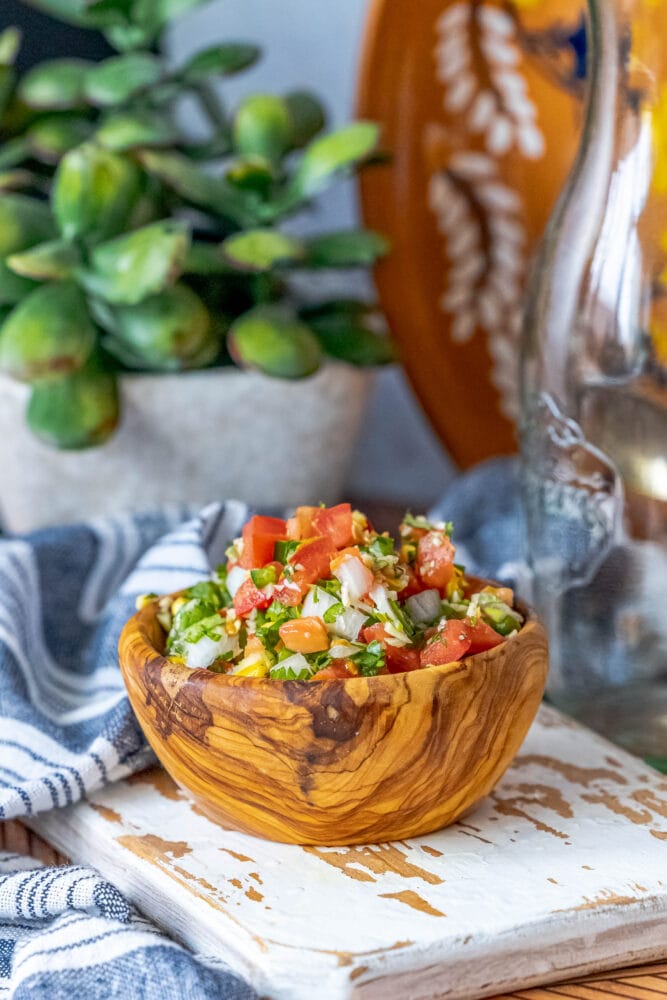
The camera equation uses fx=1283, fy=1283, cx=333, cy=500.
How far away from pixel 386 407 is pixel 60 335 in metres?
0.60

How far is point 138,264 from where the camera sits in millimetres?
804

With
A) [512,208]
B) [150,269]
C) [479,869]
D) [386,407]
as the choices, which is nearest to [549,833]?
[479,869]

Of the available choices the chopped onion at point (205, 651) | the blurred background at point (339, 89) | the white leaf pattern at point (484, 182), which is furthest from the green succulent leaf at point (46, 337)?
the blurred background at point (339, 89)

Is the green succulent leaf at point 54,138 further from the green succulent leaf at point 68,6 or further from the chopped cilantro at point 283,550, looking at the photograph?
the chopped cilantro at point 283,550

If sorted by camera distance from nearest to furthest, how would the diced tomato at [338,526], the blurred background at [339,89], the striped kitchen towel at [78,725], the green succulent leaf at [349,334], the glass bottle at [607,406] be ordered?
the striped kitchen towel at [78,725] → the diced tomato at [338,526] → the glass bottle at [607,406] → the green succulent leaf at [349,334] → the blurred background at [339,89]

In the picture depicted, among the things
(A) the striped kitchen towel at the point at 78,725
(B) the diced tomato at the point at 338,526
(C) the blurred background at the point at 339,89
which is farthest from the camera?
(C) the blurred background at the point at 339,89

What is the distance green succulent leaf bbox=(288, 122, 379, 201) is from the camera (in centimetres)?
87

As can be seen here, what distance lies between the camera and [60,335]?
0.82 m

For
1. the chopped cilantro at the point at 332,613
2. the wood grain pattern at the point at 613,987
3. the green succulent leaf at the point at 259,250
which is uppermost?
the green succulent leaf at the point at 259,250

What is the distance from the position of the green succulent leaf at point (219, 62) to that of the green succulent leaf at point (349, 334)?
19 cm

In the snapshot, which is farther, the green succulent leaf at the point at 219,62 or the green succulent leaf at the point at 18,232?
the green succulent leaf at the point at 219,62

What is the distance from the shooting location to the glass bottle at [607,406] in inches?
29.5

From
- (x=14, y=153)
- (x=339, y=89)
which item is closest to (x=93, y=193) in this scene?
(x=14, y=153)

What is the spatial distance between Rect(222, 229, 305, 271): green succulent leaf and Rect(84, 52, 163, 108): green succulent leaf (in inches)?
5.7
